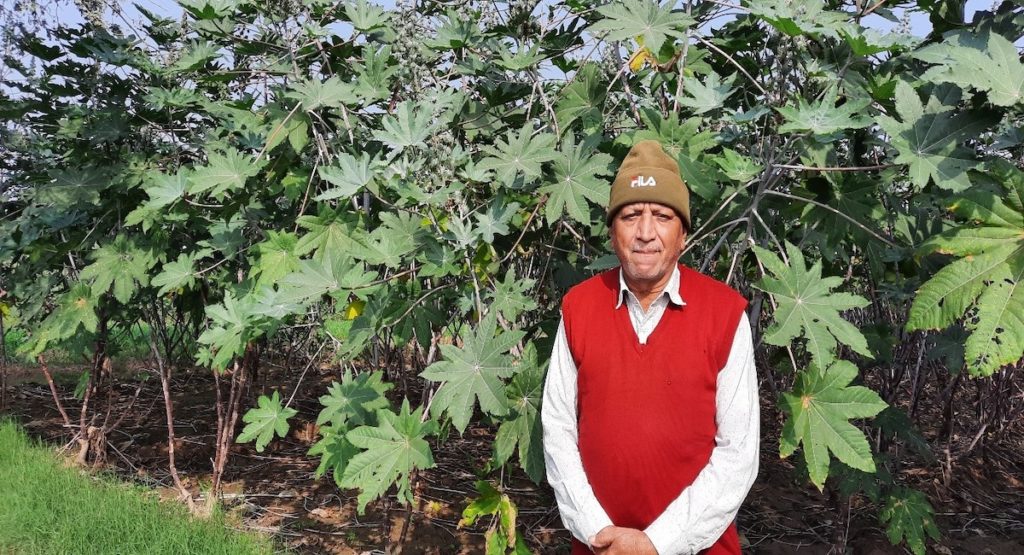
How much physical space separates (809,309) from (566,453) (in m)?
0.71

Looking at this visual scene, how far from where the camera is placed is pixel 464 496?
12.5 ft

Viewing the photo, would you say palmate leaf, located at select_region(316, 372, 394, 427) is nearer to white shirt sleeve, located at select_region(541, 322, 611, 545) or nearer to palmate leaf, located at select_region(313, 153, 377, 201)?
palmate leaf, located at select_region(313, 153, 377, 201)

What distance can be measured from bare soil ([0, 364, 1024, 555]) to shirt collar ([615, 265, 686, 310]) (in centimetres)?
136

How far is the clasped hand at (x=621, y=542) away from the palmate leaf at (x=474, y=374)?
431mm

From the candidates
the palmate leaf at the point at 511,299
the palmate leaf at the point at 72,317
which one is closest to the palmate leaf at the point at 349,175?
the palmate leaf at the point at 511,299

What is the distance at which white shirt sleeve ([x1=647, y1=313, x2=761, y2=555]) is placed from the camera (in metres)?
1.57

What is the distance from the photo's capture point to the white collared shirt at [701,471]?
62.2 inches

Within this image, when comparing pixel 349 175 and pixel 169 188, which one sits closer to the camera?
pixel 349 175

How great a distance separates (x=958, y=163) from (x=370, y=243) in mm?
1635

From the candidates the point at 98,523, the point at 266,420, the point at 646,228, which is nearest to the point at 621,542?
the point at 646,228

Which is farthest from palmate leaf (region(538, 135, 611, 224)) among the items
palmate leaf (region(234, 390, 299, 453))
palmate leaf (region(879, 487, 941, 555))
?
palmate leaf (region(879, 487, 941, 555))

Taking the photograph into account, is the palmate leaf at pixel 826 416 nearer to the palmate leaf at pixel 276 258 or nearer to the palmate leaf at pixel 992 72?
the palmate leaf at pixel 992 72

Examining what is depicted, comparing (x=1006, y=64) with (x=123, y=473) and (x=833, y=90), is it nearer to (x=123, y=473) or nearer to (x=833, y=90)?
(x=833, y=90)

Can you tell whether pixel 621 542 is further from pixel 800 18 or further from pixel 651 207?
pixel 800 18
